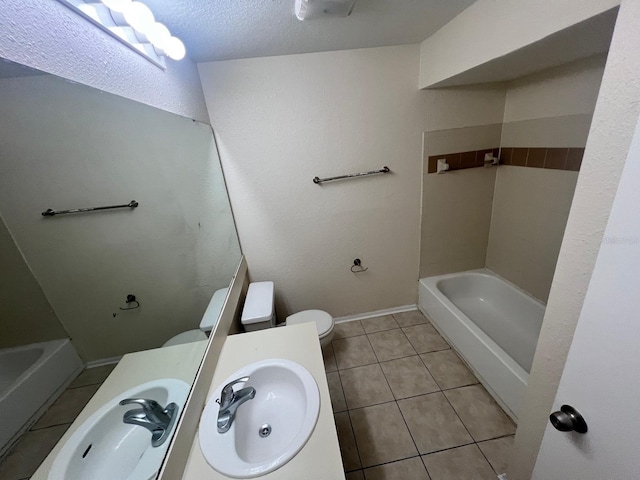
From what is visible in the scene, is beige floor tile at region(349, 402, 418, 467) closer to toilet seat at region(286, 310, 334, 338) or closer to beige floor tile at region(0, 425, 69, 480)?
toilet seat at region(286, 310, 334, 338)

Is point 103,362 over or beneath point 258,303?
over

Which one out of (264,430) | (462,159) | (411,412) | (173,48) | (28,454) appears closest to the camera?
(28,454)

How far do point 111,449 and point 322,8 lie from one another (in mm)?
1658

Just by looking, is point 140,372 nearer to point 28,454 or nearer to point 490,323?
point 28,454

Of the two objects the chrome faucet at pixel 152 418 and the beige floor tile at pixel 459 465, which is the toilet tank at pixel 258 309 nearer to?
the chrome faucet at pixel 152 418

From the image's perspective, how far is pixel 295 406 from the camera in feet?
3.16

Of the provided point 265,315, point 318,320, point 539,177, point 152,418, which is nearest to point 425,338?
point 318,320

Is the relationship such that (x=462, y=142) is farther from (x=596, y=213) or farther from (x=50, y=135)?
(x=50, y=135)

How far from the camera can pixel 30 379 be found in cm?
43

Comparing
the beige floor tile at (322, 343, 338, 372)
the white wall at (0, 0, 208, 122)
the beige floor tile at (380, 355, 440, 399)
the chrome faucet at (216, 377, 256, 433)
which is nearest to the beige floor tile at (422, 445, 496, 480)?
the beige floor tile at (380, 355, 440, 399)

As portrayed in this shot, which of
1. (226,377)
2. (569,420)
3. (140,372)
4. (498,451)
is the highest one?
(140,372)

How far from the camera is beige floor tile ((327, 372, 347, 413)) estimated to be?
1.59 m

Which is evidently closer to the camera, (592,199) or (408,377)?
(592,199)

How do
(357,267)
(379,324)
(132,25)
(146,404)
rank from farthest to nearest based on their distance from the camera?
(379,324) → (357,267) → (132,25) → (146,404)
